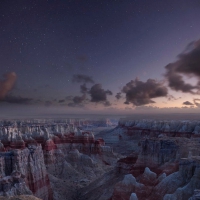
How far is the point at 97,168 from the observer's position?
2739 inches

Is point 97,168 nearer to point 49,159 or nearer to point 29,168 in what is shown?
point 49,159

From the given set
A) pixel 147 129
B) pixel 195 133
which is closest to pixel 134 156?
pixel 195 133

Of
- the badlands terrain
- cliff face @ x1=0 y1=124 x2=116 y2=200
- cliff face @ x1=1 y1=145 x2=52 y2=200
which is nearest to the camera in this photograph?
the badlands terrain

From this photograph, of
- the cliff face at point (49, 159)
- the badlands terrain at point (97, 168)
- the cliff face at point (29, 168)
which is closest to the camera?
the badlands terrain at point (97, 168)

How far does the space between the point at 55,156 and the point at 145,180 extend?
130 ft

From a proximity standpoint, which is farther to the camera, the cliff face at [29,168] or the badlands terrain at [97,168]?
the cliff face at [29,168]

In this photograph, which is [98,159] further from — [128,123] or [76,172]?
[128,123]

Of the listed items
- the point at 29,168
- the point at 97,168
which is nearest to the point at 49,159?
the point at 97,168

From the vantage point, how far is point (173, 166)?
3684cm

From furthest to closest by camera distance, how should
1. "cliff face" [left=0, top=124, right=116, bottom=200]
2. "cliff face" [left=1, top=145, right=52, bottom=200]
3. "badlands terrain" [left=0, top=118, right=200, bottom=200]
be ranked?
"cliff face" [left=0, top=124, right=116, bottom=200], "cliff face" [left=1, top=145, right=52, bottom=200], "badlands terrain" [left=0, top=118, right=200, bottom=200]

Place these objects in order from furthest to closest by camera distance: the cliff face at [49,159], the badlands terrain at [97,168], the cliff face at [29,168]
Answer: the cliff face at [49,159]
the cliff face at [29,168]
the badlands terrain at [97,168]

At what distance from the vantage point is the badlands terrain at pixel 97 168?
28406mm

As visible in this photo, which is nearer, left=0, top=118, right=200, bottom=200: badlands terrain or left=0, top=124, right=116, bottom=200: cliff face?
left=0, top=118, right=200, bottom=200: badlands terrain

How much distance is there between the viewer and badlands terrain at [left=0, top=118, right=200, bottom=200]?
28.4 metres
